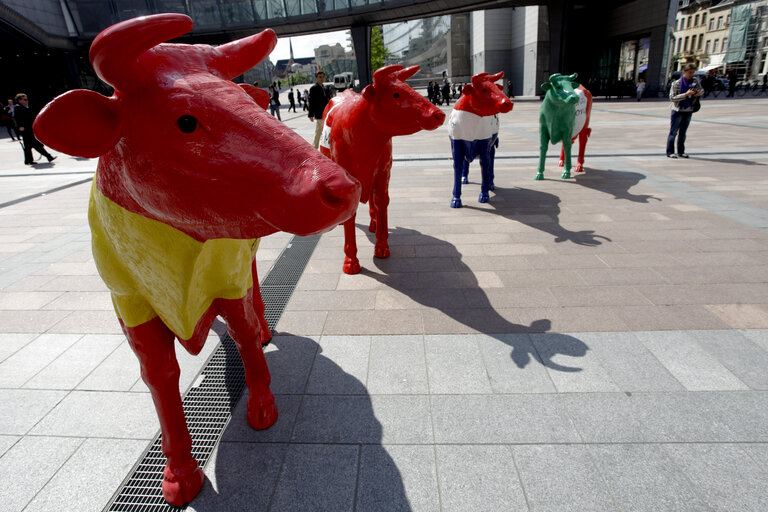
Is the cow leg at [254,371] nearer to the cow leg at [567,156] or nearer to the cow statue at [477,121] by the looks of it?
the cow statue at [477,121]

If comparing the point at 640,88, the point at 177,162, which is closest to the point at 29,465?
the point at 177,162

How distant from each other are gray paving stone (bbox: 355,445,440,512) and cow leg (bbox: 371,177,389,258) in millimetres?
2890

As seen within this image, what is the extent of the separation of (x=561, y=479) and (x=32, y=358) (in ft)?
12.9

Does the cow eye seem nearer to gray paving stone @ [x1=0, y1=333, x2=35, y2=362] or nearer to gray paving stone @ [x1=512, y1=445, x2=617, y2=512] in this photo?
gray paving stone @ [x1=512, y1=445, x2=617, y2=512]

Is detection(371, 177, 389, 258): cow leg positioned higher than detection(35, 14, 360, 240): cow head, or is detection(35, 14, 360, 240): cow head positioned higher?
detection(35, 14, 360, 240): cow head

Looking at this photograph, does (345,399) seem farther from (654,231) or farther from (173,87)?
(654,231)

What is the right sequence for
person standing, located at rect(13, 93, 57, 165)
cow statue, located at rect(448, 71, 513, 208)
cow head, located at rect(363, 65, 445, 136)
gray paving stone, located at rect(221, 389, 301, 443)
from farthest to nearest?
person standing, located at rect(13, 93, 57, 165) < cow statue, located at rect(448, 71, 513, 208) < cow head, located at rect(363, 65, 445, 136) < gray paving stone, located at rect(221, 389, 301, 443)

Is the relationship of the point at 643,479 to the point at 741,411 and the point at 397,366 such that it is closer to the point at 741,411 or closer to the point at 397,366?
the point at 741,411

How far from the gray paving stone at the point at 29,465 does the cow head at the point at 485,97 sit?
571cm

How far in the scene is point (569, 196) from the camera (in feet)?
24.0

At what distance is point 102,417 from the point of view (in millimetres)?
2713

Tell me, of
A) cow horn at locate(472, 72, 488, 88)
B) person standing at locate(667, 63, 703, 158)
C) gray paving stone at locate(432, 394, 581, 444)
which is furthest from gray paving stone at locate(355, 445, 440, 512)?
person standing at locate(667, 63, 703, 158)

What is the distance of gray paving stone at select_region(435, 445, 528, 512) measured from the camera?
2.03m

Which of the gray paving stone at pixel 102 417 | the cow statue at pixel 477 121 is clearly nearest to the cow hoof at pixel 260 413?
the gray paving stone at pixel 102 417
